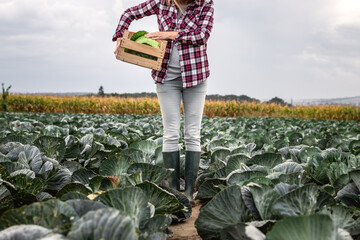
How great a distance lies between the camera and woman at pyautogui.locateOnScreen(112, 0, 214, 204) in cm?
275

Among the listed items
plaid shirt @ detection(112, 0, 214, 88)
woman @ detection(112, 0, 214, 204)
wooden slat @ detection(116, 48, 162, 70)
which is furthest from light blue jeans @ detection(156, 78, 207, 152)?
wooden slat @ detection(116, 48, 162, 70)

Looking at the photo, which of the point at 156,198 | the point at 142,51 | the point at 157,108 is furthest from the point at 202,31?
the point at 157,108

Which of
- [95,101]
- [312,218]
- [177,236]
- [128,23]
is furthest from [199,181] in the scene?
[95,101]

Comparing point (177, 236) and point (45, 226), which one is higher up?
point (45, 226)

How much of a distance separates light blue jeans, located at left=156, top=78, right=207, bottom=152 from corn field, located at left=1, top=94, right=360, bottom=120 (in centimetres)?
1920

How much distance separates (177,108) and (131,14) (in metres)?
0.98

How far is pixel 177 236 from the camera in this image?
2.16 metres

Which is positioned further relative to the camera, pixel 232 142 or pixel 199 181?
pixel 232 142

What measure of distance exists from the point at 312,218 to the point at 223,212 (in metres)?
0.60

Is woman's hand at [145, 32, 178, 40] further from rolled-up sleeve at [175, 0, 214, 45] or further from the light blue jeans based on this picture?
the light blue jeans

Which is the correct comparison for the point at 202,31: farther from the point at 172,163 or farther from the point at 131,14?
the point at 172,163

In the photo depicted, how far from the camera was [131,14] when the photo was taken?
3.05m

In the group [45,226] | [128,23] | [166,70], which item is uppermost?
[128,23]

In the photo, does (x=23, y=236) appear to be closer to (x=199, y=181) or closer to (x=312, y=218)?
(x=312, y=218)
